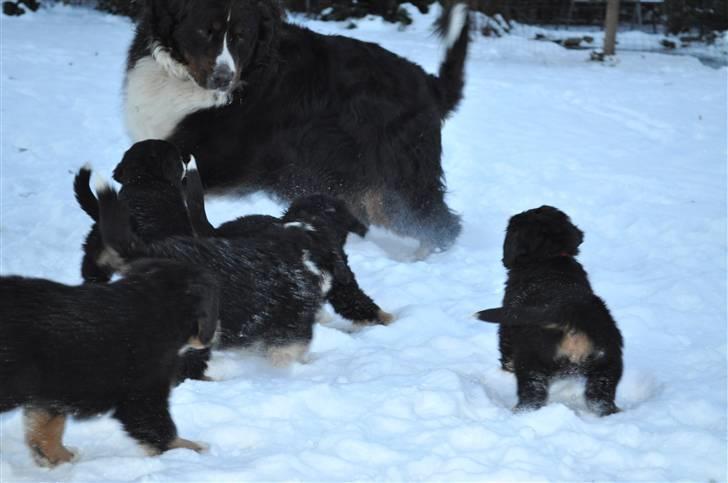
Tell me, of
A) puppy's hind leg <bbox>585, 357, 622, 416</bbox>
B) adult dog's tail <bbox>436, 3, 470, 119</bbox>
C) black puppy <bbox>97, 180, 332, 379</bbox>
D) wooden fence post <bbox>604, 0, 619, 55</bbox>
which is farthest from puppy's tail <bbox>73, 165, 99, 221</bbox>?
wooden fence post <bbox>604, 0, 619, 55</bbox>

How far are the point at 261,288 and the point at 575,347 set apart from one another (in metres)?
1.37

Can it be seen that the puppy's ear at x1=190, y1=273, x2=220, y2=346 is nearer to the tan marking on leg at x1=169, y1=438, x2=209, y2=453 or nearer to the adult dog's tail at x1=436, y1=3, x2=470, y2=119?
the tan marking on leg at x1=169, y1=438, x2=209, y2=453

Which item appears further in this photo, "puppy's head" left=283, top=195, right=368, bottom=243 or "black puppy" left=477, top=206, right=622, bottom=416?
"puppy's head" left=283, top=195, right=368, bottom=243

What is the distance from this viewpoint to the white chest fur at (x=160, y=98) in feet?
16.6

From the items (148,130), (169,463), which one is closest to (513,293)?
(169,463)

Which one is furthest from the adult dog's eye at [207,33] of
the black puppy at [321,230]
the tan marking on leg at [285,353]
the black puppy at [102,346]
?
the black puppy at [102,346]

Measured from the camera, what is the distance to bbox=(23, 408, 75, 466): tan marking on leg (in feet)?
9.45

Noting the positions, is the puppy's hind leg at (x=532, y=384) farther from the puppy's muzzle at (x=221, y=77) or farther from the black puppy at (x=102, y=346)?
the puppy's muzzle at (x=221, y=77)

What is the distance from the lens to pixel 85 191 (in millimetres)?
3697

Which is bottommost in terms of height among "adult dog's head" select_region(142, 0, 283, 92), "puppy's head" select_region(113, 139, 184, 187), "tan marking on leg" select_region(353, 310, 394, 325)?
"tan marking on leg" select_region(353, 310, 394, 325)

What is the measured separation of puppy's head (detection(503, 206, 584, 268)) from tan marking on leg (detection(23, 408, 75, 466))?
202 cm

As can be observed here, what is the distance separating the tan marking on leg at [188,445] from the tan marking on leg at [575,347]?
55.3 inches

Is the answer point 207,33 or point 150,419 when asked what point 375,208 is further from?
point 150,419

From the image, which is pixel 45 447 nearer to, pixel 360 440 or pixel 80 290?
pixel 80 290
